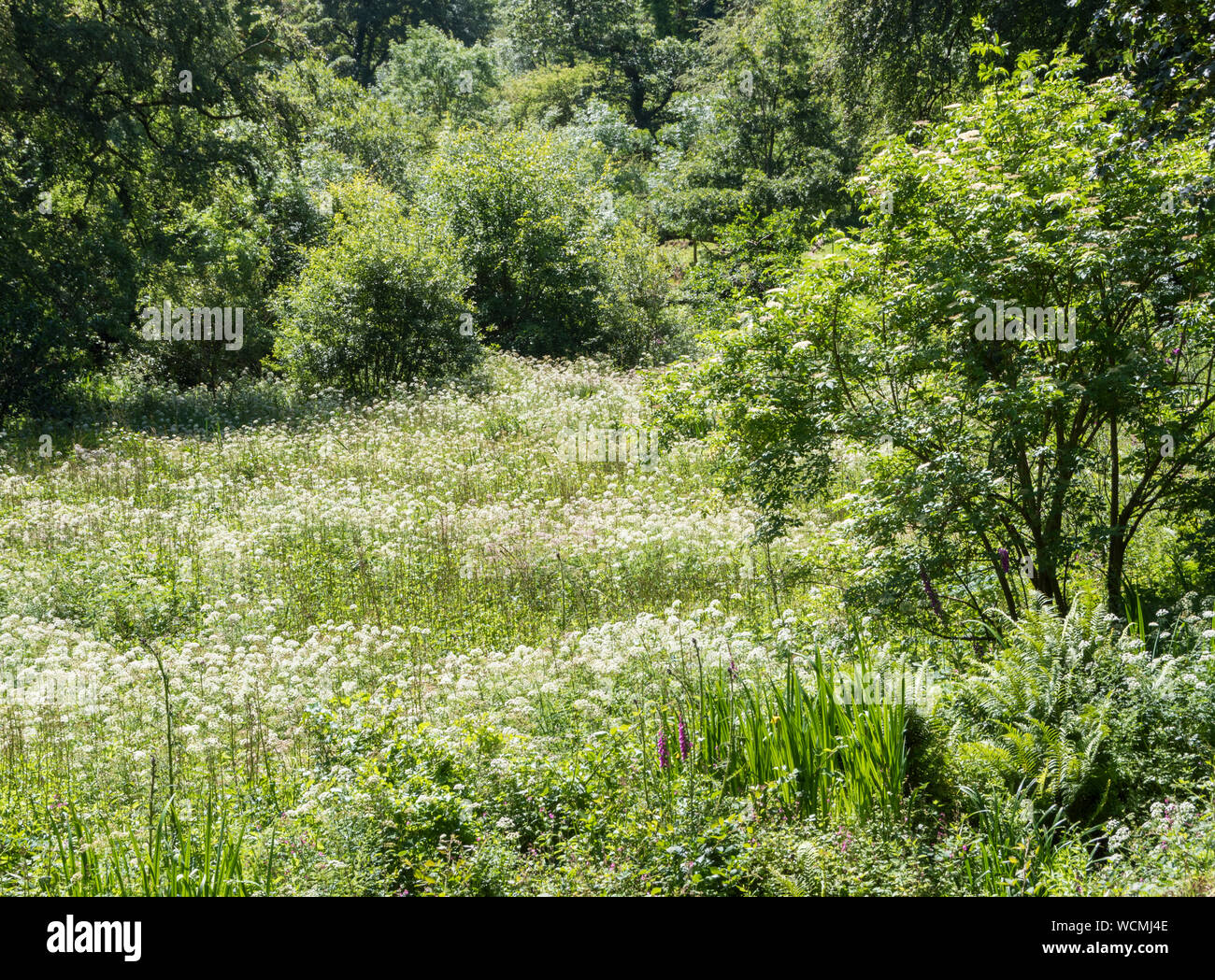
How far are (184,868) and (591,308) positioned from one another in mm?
20029

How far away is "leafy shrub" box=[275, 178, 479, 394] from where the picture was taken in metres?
18.8

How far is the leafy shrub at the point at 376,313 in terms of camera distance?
18.8 metres

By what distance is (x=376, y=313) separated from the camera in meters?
19.0

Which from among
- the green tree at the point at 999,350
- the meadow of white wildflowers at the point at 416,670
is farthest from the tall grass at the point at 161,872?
the green tree at the point at 999,350

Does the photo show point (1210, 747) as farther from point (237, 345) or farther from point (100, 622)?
point (237, 345)

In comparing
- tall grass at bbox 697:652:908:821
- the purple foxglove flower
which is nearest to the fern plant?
tall grass at bbox 697:652:908:821

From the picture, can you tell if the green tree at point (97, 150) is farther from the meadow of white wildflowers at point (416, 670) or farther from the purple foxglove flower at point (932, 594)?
the purple foxglove flower at point (932, 594)

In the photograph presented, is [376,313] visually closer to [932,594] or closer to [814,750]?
[932,594]

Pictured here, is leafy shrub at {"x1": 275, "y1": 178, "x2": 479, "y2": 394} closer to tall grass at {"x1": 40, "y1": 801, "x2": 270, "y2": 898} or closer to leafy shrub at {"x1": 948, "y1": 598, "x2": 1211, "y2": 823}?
tall grass at {"x1": 40, "y1": 801, "x2": 270, "y2": 898}

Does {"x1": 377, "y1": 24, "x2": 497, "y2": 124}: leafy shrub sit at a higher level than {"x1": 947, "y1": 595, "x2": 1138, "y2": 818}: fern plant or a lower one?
higher

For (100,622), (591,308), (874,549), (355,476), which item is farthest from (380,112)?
(874,549)

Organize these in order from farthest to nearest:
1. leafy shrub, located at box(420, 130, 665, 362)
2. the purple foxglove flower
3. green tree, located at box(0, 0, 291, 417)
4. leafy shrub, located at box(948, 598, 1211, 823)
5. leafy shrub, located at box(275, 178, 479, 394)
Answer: leafy shrub, located at box(420, 130, 665, 362) < leafy shrub, located at box(275, 178, 479, 394) < green tree, located at box(0, 0, 291, 417) < the purple foxglove flower < leafy shrub, located at box(948, 598, 1211, 823)

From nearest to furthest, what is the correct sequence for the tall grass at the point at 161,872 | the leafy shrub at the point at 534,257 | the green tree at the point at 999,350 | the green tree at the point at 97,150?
1. the tall grass at the point at 161,872
2. the green tree at the point at 999,350
3. the green tree at the point at 97,150
4. the leafy shrub at the point at 534,257

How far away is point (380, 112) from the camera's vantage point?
1315 inches
